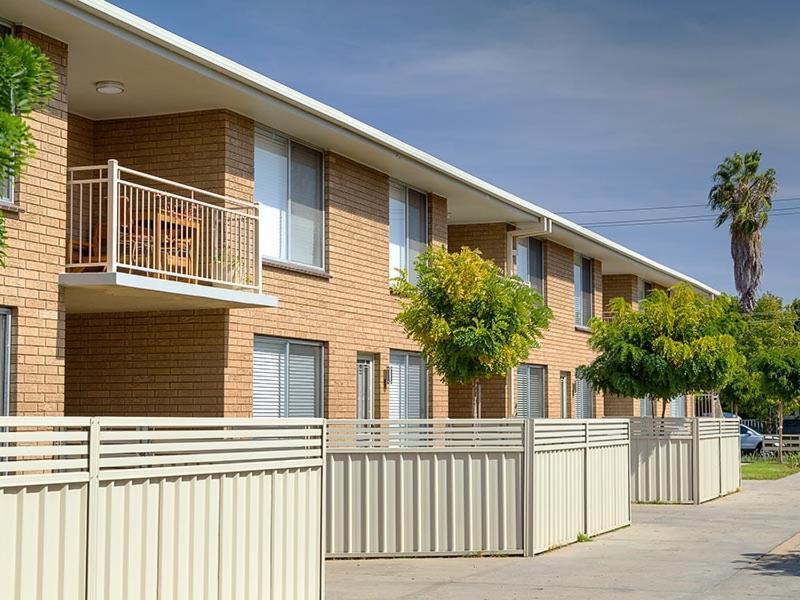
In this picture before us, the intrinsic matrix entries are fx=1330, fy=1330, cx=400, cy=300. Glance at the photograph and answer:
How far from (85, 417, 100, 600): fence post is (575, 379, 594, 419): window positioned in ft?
82.3

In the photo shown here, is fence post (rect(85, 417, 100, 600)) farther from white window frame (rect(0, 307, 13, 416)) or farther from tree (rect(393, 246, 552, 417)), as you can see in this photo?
tree (rect(393, 246, 552, 417))

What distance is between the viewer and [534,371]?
3034 cm

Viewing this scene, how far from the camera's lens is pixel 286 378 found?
1917cm

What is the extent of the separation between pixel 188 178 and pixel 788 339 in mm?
39814

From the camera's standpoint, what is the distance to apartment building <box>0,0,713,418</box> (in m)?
14.2

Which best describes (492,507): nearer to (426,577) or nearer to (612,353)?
(426,577)

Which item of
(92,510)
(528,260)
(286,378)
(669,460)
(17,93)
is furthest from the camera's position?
(528,260)

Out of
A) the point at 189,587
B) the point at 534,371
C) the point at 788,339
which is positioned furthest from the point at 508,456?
the point at 788,339

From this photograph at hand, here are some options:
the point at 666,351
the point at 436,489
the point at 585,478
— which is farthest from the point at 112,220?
the point at 666,351

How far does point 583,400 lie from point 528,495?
59.7 feet

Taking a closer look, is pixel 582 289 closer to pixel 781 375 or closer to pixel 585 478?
pixel 781 375

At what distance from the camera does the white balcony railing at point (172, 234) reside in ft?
51.2

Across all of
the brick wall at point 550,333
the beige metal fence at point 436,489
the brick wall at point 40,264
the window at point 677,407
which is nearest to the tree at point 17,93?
the brick wall at point 40,264

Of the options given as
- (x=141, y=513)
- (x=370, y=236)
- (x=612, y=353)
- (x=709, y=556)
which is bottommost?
(x=709, y=556)
